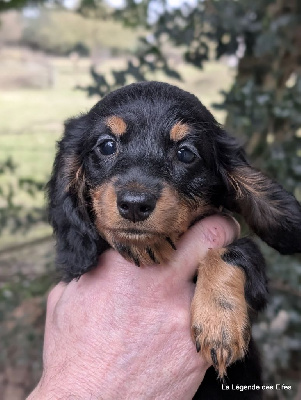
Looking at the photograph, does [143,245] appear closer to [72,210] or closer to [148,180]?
[148,180]

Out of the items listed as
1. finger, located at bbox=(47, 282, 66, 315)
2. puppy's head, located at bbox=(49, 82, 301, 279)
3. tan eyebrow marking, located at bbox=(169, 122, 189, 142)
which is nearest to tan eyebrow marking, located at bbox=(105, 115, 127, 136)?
puppy's head, located at bbox=(49, 82, 301, 279)

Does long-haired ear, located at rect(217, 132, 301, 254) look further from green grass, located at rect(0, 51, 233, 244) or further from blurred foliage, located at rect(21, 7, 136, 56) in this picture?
blurred foliage, located at rect(21, 7, 136, 56)

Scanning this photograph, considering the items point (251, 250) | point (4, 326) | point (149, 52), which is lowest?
point (4, 326)

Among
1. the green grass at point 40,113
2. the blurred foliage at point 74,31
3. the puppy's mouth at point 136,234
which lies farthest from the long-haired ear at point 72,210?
the blurred foliage at point 74,31

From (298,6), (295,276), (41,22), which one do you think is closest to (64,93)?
(41,22)

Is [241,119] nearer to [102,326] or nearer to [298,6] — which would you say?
[298,6]
